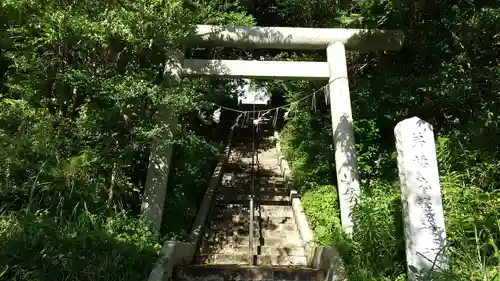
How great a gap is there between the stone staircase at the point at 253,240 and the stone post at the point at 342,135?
1129 millimetres

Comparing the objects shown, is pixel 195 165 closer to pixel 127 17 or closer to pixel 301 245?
pixel 301 245

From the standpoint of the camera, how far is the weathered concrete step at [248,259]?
247 inches

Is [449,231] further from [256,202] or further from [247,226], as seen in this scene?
[256,202]

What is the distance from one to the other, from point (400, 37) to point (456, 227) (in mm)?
3811

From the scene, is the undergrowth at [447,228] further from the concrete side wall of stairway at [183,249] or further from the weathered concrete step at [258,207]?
the concrete side wall of stairway at [183,249]

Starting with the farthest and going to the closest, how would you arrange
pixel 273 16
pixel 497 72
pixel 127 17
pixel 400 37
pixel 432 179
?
pixel 273 16 → pixel 400 37 → pixel 497 72 → pixel 127 17 → pixel 432 179

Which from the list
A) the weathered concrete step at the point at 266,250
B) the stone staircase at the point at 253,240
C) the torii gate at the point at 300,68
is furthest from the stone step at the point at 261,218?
the torii gate at the point at 300,68

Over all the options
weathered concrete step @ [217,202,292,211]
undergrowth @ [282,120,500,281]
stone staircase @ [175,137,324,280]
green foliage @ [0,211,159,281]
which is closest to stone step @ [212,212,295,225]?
stone staircase @ [175,137,324,280]

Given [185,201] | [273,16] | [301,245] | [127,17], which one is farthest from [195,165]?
[273,16]

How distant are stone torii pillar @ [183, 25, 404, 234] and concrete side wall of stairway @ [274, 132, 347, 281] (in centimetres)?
99

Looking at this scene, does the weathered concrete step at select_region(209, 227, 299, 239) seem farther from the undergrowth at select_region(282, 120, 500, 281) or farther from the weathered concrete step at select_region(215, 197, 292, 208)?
the weathered concrete step at select_region(215, 197, 292, 208)

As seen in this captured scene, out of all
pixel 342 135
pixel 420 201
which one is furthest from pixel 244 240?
pixel 420 201

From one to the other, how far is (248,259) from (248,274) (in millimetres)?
961

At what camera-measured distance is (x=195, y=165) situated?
23.9 ft
